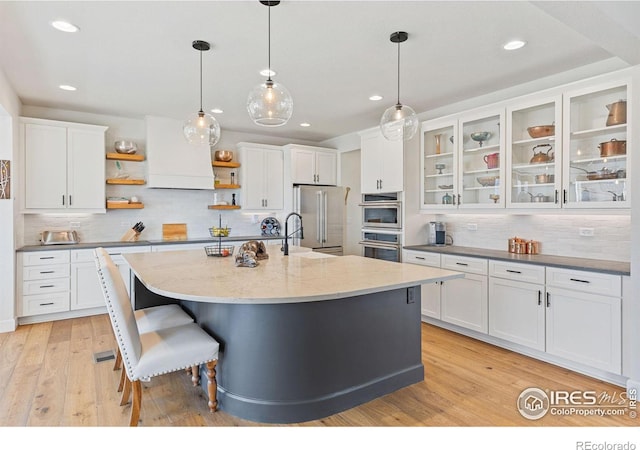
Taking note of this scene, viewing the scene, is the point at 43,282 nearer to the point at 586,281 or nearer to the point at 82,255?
the point at 82,255

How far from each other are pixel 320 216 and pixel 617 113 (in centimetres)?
393

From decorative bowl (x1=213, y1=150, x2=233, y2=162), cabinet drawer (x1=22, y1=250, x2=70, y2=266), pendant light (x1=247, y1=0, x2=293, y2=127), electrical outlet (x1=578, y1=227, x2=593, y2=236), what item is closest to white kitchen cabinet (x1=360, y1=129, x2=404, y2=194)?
electrical outlet (x1=578, y1=227, x2=593, y2=236)

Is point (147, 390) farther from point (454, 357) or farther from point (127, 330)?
point (454, 357)

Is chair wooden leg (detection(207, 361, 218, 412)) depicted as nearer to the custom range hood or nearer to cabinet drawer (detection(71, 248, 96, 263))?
cabinet drawer (detection(71, 248, 96, 263))

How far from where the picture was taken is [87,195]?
4848mm

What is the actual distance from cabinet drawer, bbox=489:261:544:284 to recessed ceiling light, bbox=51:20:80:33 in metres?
3.92

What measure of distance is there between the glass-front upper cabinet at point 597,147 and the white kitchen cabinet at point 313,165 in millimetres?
3734

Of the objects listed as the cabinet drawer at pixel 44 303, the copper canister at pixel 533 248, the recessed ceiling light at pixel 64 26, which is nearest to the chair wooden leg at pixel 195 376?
the recessed ceiling light at pixel 64 26

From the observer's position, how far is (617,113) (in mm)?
3104

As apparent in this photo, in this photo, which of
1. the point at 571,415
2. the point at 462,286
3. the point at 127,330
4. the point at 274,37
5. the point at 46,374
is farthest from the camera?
the point at 462,286

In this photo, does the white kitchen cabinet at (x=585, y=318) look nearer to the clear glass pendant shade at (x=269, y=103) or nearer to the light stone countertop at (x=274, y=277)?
the light stone countertop at (x=274, y=277)

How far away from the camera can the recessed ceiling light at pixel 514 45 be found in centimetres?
290
